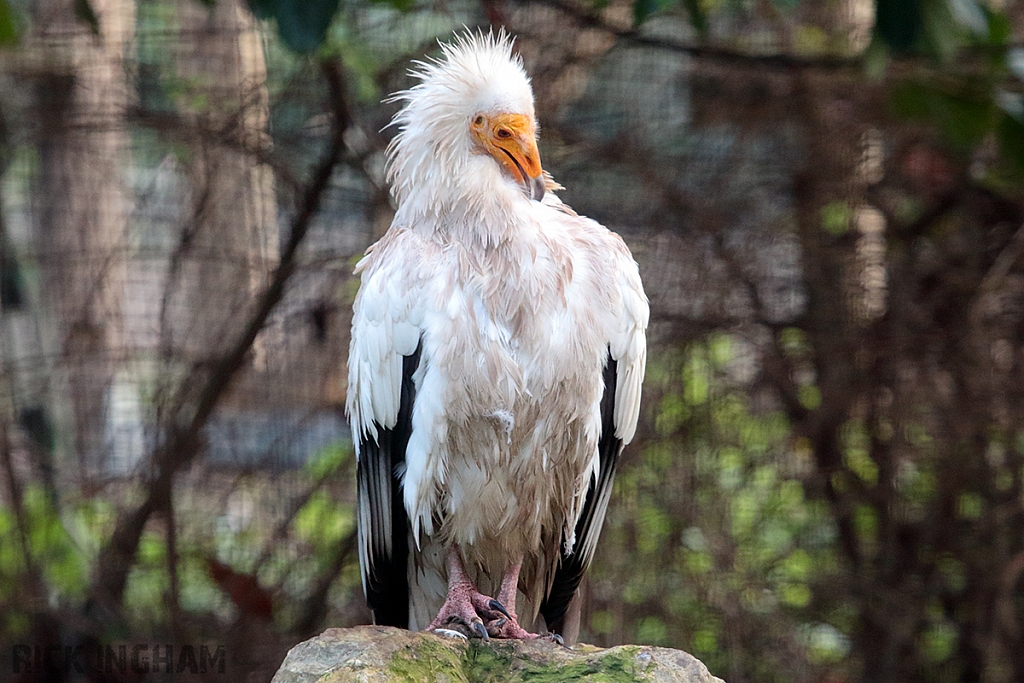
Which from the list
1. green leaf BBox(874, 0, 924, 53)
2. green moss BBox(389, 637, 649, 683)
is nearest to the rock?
green moss BBox(389, 637, 649, 683)

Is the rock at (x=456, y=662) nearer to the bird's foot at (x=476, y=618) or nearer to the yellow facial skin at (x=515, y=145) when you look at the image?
the bird's foot at (x=476, y=618)

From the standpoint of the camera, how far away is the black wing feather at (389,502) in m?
2.85

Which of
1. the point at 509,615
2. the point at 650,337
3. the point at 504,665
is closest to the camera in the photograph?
the point at 504,665

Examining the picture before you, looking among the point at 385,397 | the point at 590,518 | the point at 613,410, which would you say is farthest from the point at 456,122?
the point at 590,518

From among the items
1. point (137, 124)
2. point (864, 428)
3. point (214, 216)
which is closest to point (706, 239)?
point (864, 428)

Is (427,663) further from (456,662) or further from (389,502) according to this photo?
(389,502)

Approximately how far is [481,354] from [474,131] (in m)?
0.68

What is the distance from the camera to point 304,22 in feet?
9.72

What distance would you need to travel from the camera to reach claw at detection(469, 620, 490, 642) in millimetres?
2665

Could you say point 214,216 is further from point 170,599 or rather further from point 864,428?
point 864,428

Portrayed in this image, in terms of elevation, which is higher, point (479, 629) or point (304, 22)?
point (304, 22)

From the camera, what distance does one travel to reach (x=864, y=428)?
16.9 feet

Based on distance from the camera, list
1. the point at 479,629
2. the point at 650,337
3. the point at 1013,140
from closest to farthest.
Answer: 1. the point at 479,629
2. the point at 1013,140
3. the point at 650,337

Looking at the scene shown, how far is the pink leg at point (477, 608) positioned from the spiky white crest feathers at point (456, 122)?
1.05m
